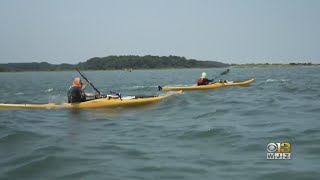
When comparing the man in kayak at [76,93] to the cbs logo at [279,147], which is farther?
the man in kayak at [76,93]

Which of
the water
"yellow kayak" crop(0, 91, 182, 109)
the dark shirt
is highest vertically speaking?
the dark shirt

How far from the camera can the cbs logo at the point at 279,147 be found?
8316 mm

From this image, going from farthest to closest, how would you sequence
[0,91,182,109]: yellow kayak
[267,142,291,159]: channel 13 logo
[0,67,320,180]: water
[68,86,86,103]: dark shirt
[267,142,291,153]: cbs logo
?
[68,86,86,103]: dark shirt < [0,91,182,109]: yellow kayak < [267,142,291,153]: cbs logo < [267,142,291,159]: channel 13 logo < [0,67,320,180]: water

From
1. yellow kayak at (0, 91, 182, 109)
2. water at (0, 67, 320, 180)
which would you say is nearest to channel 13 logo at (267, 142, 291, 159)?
water at (0, 67, 320, 180)

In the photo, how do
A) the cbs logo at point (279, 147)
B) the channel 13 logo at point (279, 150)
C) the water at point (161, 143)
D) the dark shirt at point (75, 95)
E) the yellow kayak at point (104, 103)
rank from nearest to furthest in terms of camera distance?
1. the water at point (161, 143)
2. the channel 13 logo at point (279, 150)
3. the cbs logo at point (279, 147)
4. the yellow kayak at point (104, 103)
5. the dark shirt at point (75, 95)

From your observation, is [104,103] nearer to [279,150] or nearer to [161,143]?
[161,143]

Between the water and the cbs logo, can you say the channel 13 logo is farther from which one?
the water

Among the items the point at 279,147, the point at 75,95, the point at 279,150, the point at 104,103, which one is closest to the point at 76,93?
the point at 75,95

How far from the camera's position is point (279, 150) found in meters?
8.53

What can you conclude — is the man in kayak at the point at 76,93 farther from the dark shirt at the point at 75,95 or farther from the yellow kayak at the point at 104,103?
the yellow kayak at the point at 104,103

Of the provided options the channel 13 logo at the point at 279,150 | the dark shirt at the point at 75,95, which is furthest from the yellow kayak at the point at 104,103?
the channel 13 logo at the point at 279,150

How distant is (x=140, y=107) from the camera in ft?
55.3

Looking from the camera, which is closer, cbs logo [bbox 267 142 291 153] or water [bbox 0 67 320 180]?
water [bbox 0 67 320 180]

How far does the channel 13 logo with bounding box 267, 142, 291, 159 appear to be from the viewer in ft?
25.6
